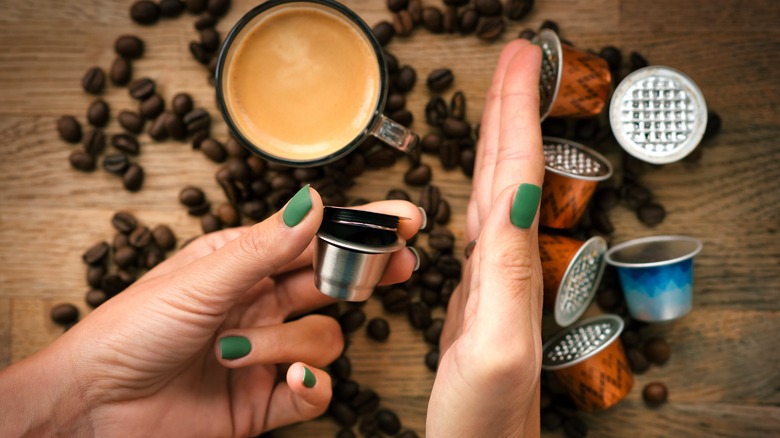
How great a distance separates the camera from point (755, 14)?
139 centimetres

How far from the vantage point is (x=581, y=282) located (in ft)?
4.29

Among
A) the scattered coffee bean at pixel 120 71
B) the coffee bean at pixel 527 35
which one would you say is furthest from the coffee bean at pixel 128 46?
the coffee bean at pixel 527 35

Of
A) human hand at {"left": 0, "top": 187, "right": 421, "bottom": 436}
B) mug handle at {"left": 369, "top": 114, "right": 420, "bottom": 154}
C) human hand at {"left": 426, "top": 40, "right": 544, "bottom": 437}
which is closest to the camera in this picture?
human hand at {"left": 426, "top": 40, "right": 544, "bottom": 437}

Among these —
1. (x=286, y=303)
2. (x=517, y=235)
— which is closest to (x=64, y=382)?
(x=286, y=303)

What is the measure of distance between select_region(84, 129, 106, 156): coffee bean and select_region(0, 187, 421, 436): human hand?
340mm

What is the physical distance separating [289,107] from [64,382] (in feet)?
2.21

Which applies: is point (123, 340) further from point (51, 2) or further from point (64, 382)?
point (51, 2)

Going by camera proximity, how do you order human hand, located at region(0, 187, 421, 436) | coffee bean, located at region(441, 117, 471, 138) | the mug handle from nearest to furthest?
1. human hand, located at region(0, 187, 421, 436)
2. the mug handle
3. coffee bean, located at region(441, 117, 471, 138)

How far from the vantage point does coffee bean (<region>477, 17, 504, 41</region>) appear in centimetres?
136

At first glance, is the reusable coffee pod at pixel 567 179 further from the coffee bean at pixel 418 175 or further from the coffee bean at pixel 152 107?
the coffee bean at pixel 152 107

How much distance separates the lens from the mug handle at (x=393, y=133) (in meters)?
1.23

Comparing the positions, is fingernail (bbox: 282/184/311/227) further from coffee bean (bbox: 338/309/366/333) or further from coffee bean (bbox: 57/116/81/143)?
coffee bean (bbox: 57/116/81/143)

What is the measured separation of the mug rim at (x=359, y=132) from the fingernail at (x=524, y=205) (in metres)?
0.42

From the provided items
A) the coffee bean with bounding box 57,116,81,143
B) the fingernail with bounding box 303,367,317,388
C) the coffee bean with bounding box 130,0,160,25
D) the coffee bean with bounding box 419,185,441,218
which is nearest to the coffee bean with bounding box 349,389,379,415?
the fingernail with bounding box 303,367,317,388
